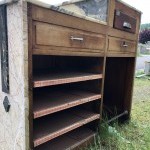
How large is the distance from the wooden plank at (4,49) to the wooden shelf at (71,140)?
569mm

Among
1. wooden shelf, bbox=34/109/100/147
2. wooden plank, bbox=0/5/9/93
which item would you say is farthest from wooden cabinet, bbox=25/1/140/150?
wooden plank, bbox=0/5/9/93

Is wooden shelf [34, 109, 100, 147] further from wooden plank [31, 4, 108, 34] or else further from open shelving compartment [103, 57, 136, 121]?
wooden plank [31, 4, 108, 34]

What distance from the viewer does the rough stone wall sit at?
86 centimetres

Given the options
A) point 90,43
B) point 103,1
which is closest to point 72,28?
point 90,43

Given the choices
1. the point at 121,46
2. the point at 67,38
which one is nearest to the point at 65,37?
the point at 67,38

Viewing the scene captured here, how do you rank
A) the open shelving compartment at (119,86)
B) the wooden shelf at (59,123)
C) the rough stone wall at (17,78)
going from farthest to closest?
1. the open shelving compartment at (119,86)
2. the wooden shelf at (59,123)
3. the rough stone wall at (17,78)

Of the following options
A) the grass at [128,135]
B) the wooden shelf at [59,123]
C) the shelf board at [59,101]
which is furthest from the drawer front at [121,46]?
the grass at [128,135]

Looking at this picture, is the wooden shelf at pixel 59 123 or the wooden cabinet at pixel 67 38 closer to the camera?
the wooden cabinet at pixel 67 38

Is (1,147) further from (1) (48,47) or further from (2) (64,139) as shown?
(1) (48,47)

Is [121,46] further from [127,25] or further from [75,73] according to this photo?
[75,73]

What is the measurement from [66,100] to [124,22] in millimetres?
851

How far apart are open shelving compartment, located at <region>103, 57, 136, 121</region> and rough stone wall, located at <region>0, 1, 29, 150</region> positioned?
1.12 meters

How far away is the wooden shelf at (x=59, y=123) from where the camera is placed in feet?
3.61

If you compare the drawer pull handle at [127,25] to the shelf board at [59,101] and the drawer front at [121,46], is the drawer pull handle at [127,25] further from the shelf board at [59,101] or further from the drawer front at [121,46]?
the shelf board at [59,101]
